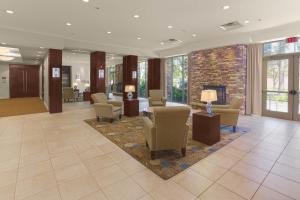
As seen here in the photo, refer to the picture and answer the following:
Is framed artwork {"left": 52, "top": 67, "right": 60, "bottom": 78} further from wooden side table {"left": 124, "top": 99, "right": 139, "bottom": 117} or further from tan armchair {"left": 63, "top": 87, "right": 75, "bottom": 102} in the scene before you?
tan armchair {"left": 63, "top": 87, "right": 75, "bottom": 102}

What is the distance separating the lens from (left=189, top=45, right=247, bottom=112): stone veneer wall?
734 cm

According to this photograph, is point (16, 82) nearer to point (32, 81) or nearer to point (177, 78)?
point (32, 81)

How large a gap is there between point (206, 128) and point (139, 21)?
13.1 feet

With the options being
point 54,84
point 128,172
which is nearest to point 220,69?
point 128,172

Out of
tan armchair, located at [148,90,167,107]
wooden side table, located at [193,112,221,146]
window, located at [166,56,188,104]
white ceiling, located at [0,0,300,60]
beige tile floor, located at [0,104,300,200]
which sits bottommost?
beige tile floor, located at [0,104,300,200]

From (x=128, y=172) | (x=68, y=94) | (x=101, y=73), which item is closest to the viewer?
(x=128, y=172)

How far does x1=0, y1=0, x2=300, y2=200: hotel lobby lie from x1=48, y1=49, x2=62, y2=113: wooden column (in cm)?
5

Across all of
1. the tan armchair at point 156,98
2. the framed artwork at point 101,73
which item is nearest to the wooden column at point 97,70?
the framed artwork at point 101,73

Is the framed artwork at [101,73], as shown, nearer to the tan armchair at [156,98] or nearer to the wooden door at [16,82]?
the tan armchair at [156,98]

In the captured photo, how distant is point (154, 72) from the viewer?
12203 millimetres

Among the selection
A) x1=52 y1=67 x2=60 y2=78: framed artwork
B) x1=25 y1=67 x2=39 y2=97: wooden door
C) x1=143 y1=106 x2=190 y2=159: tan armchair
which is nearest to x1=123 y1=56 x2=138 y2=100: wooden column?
x1=52 y1=67 x2=60 y2=78: framed artwork

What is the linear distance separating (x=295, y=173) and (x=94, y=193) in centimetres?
310

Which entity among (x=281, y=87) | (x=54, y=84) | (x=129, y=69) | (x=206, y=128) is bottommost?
(x=206, y=128)

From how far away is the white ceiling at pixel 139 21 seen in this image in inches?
177
